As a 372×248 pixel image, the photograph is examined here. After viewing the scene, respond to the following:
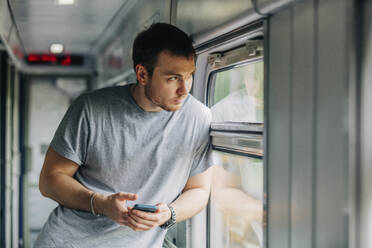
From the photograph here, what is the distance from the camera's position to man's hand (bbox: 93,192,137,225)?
167 cm

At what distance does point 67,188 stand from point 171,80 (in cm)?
60

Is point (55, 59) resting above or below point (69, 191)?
above

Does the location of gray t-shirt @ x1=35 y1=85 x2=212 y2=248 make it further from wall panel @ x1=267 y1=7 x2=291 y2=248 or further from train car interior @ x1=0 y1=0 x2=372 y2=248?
wall panel @ x1=267 y1=7 x2=291 y2=248

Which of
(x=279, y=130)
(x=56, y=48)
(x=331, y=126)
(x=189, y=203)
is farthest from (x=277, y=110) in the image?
(x=56, y=48)

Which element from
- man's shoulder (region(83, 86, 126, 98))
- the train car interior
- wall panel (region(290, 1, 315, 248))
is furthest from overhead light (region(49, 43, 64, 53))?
wall panel (region(290, 1, 315, 248))

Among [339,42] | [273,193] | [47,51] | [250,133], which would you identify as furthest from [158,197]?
[47,51]

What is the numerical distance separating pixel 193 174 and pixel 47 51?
18.1 feet

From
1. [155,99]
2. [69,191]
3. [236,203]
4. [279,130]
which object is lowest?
[236,203]

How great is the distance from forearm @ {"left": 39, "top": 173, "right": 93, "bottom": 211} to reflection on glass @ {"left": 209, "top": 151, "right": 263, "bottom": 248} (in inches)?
27.3

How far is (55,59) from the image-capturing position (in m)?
7.36

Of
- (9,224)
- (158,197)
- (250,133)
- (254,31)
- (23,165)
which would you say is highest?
(254,31)

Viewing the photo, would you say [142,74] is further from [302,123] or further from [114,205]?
[302,123]

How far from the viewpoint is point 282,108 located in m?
1.36

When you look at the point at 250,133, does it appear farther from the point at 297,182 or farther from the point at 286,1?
the point at 286,1
